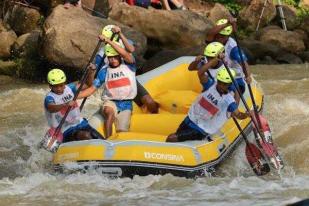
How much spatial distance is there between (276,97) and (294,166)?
3.90 m

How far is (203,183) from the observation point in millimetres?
7215

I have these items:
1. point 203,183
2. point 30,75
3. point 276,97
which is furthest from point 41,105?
point 203,183

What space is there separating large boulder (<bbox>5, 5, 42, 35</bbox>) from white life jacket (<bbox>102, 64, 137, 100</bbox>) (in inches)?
327

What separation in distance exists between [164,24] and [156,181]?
829 cm

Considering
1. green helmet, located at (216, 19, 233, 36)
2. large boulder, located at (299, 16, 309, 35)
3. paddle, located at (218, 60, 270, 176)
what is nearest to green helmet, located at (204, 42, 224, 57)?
paddle, located at (218, 60, 270, 176)

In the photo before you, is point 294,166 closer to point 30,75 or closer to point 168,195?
point 168,195

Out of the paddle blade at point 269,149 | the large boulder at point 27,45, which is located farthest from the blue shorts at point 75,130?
the large boulder at point 27,45

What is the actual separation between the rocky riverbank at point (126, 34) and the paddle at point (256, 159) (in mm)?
6092

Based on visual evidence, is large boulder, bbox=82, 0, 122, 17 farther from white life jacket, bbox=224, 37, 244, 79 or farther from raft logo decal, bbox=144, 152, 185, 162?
raft logo decal, bbox=144, 152, 185, 162

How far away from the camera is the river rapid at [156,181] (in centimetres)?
675

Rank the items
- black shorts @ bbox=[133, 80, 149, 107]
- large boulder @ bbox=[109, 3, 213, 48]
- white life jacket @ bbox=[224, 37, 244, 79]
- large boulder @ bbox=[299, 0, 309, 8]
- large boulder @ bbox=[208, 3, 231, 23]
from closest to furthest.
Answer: white life jacket @ bbox=[224, 37, 244, 79]
black shorts @ bbox=[133, 80, 149, 107]
large boulder @ bbox=[109, 3, 213, 48]
large boulder @ bbox=[208, 3, 231, 23]
large boulder @ bbox=[299, 0, 309, 8]

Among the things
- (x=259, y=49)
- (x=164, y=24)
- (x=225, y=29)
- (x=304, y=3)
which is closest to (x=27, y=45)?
(x=164, y=24)

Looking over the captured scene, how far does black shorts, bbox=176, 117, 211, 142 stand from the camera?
7.76 m

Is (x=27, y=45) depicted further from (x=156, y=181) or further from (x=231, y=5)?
(x=156, y=181)
